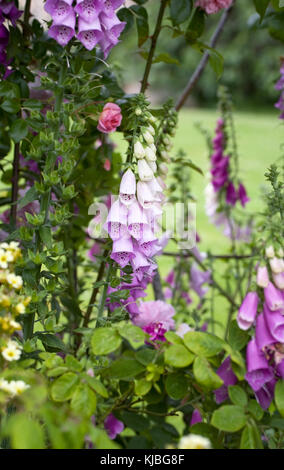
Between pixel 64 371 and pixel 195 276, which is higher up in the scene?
pixel 195 276

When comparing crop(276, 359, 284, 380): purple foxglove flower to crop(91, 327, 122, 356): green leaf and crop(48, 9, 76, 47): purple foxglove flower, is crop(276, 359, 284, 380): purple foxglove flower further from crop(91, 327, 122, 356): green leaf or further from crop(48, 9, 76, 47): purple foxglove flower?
crop(48, 9, 76, 47): purple foxglove flower

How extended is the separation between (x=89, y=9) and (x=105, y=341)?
41 cm

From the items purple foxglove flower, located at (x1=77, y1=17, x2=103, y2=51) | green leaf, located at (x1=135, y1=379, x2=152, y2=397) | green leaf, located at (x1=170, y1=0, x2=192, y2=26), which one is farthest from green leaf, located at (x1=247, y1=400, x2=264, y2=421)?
green leaf, located at (x1=170, y1=0, x2=192, y2=26)

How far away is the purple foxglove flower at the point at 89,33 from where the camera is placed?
0.70 meters

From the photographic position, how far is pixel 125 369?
2.23 feet

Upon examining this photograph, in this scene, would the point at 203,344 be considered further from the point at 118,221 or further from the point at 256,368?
the point at 118,221

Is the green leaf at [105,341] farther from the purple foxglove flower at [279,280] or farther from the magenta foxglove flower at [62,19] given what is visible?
the magenta foxglove flower at [62,19]

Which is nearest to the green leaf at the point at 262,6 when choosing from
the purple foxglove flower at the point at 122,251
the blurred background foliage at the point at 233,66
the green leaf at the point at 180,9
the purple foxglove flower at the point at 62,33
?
the green leaf at the point at 180,9

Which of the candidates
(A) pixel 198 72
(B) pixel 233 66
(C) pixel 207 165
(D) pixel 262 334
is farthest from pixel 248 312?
(B) pixel 233 66

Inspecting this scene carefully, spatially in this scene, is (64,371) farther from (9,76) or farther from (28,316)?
(9,76)

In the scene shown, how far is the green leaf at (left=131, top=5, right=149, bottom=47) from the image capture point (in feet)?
3.22

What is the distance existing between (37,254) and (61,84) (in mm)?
240

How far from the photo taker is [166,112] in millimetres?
931

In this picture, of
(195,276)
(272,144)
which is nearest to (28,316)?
(195,276)
